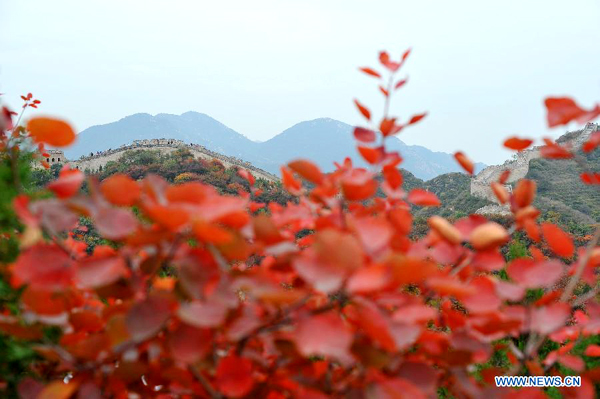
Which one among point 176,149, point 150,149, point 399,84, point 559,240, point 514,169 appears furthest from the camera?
point 514,169

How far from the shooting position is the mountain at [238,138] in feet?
392

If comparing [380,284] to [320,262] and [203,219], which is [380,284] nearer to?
[320,262]

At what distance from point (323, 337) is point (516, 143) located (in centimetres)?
56

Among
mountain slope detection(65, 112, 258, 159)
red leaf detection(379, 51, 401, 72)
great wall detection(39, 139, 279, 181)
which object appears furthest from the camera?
mountain slope detection(65, 112, 258, 159)

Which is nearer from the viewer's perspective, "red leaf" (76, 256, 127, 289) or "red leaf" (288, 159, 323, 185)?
"red leaf" (76, 256, 127, 289)

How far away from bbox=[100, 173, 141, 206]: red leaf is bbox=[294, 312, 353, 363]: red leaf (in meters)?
0.24

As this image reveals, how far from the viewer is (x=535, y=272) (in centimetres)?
57

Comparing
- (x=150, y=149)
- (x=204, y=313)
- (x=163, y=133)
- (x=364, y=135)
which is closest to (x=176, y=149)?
(x=150, y=149)

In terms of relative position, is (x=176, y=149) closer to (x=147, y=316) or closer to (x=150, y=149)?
(x=150, y=149)

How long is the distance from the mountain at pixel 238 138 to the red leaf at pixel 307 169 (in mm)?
113508

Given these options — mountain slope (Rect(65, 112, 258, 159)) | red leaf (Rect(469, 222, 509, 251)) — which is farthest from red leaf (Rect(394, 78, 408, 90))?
mountain slope (Rect(65, 112, 258, 159))

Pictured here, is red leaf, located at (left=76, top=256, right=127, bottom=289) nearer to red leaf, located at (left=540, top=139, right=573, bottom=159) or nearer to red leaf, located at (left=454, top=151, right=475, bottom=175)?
red leaf, located at (left=454, top=151, right=475, bottom=175)

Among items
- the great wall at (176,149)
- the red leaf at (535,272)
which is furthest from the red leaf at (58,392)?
the great wall at (176,149)

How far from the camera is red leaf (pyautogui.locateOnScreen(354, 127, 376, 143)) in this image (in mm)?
797
